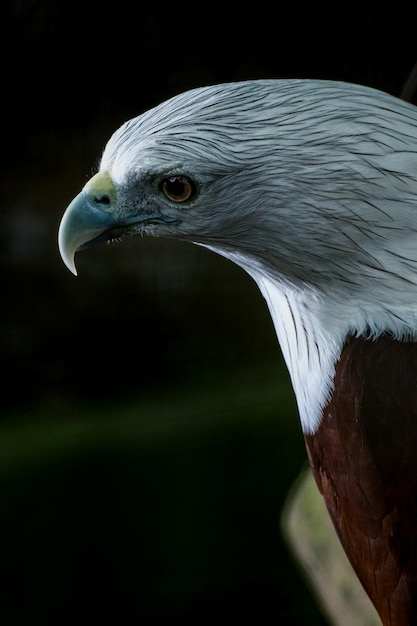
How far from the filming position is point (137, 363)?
113 inches

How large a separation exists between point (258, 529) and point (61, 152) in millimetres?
1151

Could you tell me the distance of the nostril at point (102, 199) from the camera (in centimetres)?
123

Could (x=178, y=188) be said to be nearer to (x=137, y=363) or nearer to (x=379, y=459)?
(x=379, y=459)

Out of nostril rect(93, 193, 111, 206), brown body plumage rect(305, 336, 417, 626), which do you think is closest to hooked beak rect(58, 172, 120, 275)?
nostril rect(93, 193, 111, 206)

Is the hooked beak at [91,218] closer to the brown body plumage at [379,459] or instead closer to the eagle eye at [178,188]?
the eagle eye at [178,188]

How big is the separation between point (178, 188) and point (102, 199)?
109mm

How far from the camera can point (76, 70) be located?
248 centimetres

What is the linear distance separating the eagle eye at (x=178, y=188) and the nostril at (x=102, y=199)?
8cm

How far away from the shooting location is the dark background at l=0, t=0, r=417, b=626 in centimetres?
238

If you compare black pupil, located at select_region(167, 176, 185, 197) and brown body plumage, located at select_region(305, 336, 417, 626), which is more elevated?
black pupil, located at select_region(167, 176, 185, 197)

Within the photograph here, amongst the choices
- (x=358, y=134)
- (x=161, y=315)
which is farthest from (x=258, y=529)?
(x=358, y=134)

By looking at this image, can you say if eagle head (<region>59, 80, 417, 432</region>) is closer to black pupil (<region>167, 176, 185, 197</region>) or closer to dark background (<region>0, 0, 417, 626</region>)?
black pupil (<region>167, 176, 185, 197</region>)

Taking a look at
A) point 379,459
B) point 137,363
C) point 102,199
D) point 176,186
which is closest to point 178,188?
point 176,186

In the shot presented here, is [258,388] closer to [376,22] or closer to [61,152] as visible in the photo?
[61,152]
